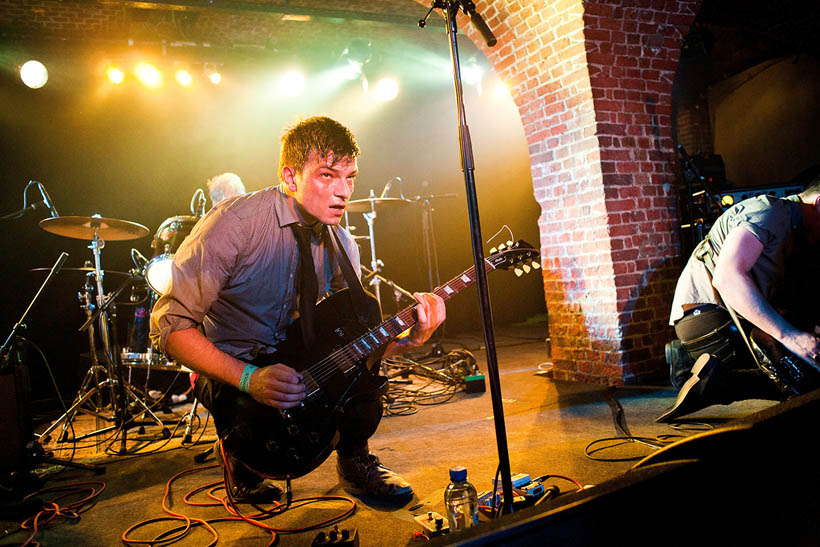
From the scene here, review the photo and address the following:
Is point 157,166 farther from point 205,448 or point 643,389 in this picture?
point 643,389

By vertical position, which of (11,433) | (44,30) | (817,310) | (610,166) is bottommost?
(11,433)

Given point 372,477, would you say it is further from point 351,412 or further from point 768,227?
point 768,227

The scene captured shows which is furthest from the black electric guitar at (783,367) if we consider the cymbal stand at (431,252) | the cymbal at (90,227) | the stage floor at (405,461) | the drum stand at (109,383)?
the cymbal stand at (431,252)

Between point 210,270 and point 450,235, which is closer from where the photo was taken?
point 210,270

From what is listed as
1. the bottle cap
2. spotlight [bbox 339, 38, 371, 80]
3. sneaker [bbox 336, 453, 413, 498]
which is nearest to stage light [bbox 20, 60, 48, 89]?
spotlight [bbox 339, 38, 371, 80]

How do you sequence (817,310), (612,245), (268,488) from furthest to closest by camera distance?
(612,245) < (817,310) < (268,488)

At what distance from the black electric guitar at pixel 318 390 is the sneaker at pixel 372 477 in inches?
14.9

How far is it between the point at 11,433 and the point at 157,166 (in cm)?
472

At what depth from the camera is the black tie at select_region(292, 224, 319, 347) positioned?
2389mm

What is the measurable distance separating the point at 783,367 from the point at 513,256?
57.1 inches

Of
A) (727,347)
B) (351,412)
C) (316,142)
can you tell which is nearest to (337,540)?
(351,412)

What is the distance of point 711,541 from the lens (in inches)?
26.5

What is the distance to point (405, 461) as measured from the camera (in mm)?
3049

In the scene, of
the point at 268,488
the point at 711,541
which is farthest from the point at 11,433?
the point at 711,541
